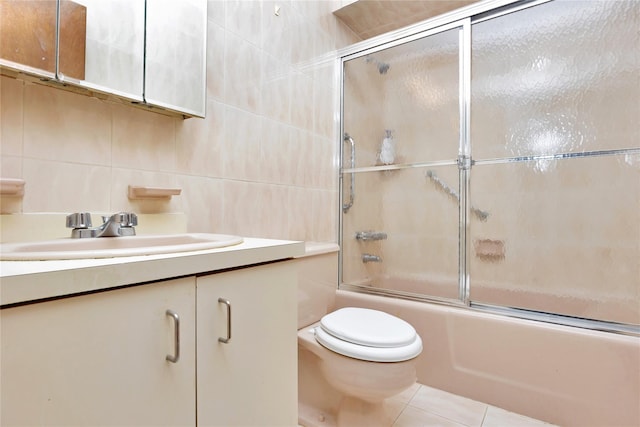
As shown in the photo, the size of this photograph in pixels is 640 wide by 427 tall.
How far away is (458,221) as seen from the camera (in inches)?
66.7

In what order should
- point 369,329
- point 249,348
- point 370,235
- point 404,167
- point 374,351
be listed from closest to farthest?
1. point 249,348
2. point 374,351
3. point 369,329
4. point 404,167
5. point 370,235

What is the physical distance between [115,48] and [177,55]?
19 centimetres

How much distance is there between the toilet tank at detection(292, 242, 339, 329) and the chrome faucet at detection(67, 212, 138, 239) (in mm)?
664

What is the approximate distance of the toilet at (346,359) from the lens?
1.11 m

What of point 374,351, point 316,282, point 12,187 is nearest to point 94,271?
point 12,187

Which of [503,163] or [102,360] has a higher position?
[503,163]

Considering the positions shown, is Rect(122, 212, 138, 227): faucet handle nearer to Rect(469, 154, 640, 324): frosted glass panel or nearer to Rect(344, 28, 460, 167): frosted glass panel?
Rect(344, 28, 460, 167): frosted glass panel

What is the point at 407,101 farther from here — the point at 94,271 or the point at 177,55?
the point at 94,271

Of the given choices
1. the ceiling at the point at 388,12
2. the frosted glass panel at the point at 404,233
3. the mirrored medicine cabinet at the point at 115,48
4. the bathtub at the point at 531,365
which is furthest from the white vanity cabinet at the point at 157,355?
the ceiling at the point at 388,12

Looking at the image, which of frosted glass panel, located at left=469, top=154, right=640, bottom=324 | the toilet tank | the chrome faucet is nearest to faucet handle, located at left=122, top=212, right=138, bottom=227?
the chrome faucet

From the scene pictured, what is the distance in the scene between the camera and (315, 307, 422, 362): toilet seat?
1.11 metres

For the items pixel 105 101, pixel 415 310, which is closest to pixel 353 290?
pixel 415 310

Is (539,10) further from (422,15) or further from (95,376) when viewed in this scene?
(95,376)

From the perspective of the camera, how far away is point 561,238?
157 cm
